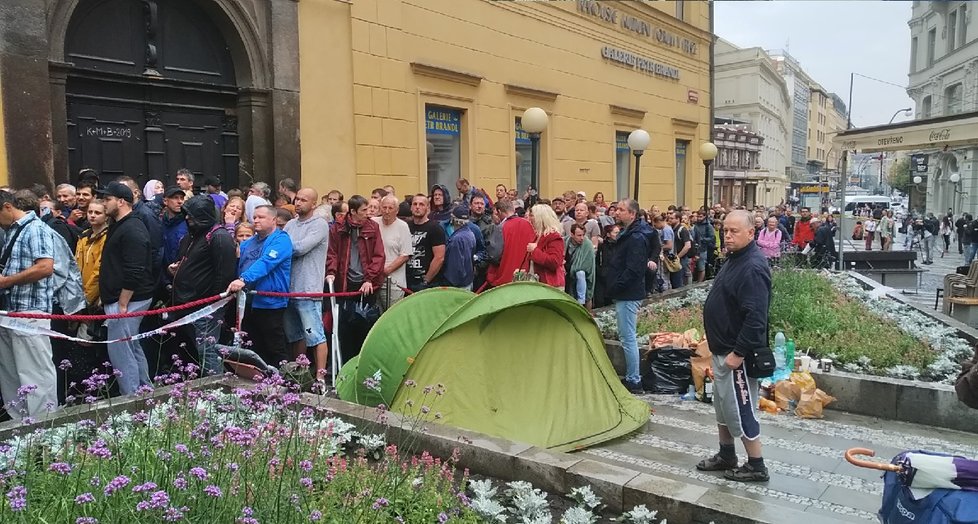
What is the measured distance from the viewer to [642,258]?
293 inches

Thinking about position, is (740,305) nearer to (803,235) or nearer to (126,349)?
(126,349)

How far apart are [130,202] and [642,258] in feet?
15.8

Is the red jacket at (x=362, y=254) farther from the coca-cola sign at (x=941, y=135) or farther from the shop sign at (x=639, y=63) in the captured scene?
the shop sign at (x=639, y=63)

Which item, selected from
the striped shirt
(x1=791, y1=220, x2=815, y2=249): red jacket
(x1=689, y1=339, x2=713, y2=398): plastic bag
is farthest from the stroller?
(x1=791, y1=220, x2=815, y2=249): red jacket

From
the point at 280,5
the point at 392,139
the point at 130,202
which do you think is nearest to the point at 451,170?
the point at 392,139

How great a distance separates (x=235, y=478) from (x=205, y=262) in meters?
3.57

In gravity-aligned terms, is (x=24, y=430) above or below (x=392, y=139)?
below

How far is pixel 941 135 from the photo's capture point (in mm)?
11508

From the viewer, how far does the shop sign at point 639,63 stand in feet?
62.5

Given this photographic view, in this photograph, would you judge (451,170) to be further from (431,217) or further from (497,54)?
(431,217)

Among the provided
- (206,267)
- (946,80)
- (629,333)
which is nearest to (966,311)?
(629,333)

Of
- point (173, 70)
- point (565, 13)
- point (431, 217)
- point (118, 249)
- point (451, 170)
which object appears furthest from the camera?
point (565, 13)

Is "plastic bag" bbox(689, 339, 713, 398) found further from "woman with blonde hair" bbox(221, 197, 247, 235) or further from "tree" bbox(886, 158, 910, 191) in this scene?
"tree" bbox(886, 158, 910, 191)

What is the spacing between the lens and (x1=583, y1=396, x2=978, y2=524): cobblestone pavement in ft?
16.0
